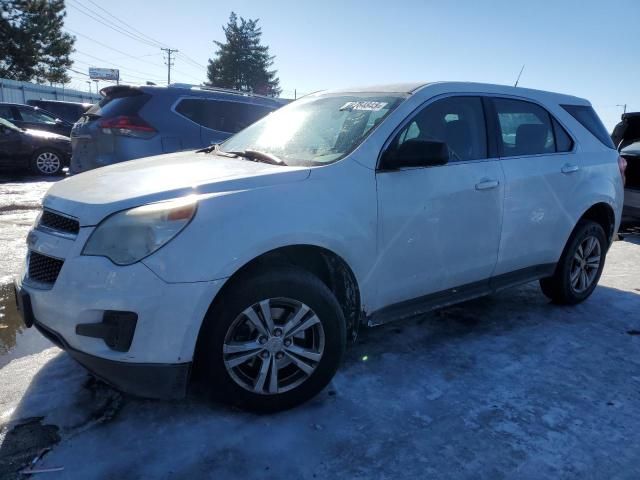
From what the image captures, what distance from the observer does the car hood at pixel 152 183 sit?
236 centimetres

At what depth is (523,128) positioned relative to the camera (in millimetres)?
3916

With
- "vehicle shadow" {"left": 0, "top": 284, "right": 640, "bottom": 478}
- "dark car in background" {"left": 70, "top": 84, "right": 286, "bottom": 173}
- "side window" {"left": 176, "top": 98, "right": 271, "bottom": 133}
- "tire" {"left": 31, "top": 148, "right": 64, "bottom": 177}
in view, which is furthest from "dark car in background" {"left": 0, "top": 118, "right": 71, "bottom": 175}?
"vehicle shadow" {"left": 0, "top": 284, "right": 640, "bottom": 478}

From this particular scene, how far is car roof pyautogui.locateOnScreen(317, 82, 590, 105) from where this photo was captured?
335 centimetres

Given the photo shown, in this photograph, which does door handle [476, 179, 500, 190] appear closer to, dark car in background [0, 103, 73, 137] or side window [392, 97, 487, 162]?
side window [392, 97, 487, 162]

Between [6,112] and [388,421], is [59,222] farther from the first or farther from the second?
[6,112]

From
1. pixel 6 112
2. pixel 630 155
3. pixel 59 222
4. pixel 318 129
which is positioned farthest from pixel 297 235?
pixel 6 112

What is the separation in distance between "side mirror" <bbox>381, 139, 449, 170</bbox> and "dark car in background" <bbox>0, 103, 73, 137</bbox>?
13.3 m

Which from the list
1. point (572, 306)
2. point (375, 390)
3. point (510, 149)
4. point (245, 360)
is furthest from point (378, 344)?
point (572, 306)

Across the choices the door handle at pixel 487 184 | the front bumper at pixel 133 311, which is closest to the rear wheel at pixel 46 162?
the front bumper at pixel 133 311

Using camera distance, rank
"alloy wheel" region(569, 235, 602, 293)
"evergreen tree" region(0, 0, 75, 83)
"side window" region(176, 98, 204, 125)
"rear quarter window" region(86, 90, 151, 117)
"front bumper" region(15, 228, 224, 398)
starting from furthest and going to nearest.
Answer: "evergreen tree" region(0, 0, 75, 83), "side window" region(176, 98, 204, 125), "rear quarter window" region(86, 90, 151, 117), "alloy wheel" region(569, 235, 602, 293), "front bumper" region(15, 228, 224, 398)

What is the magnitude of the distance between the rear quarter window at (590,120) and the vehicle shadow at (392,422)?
1.90 m

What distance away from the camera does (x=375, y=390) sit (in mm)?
2910

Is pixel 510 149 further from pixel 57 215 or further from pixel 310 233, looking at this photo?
pixel 57 215

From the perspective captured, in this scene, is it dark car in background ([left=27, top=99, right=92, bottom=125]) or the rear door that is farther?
dark car in background ([left=27, top=99, right=92, bottom=125])
